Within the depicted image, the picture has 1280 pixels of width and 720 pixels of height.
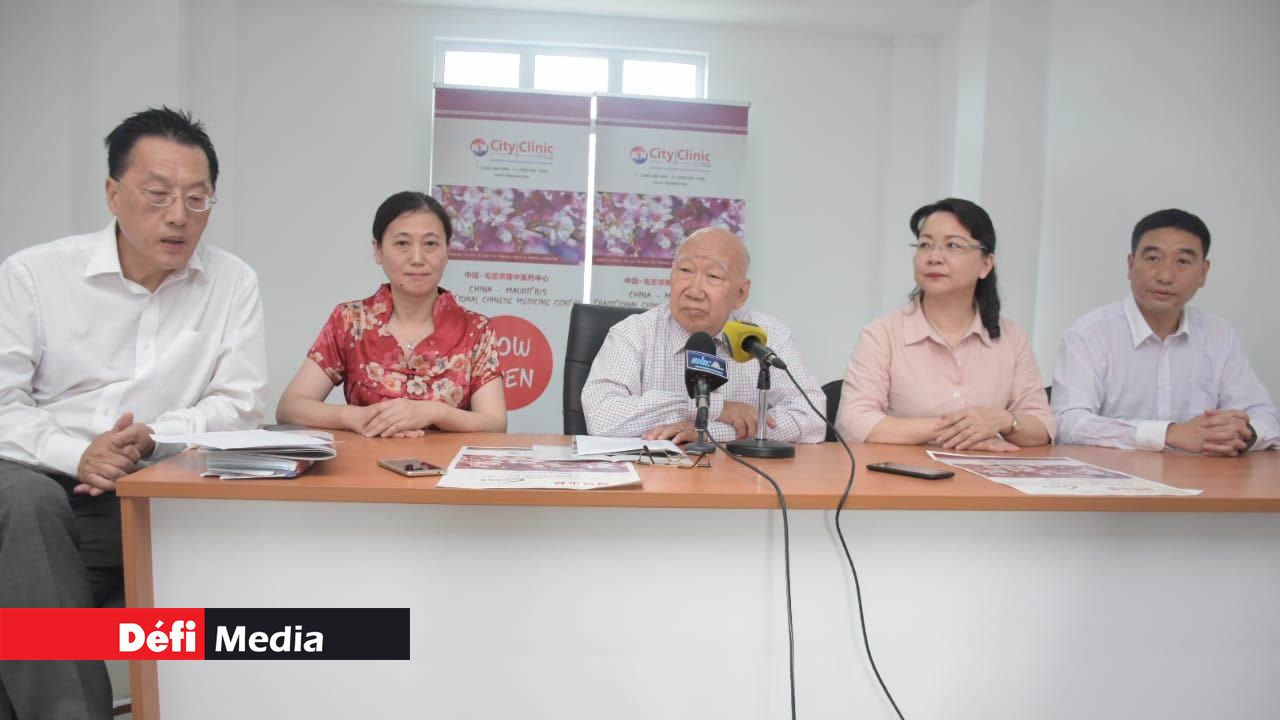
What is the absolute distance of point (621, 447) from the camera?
1717 millimetres

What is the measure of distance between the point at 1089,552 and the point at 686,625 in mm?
755

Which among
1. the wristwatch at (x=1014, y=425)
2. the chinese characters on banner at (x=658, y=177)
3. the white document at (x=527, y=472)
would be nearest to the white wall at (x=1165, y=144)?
the chinese characters on banner at (x=658, y=177)

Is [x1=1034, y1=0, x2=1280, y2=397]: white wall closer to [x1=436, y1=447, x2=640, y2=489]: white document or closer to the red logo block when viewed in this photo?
[x1=436, y1=447, x2=640, y2=489]: white document

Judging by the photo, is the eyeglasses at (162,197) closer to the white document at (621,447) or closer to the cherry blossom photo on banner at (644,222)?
the white document at (621,447)

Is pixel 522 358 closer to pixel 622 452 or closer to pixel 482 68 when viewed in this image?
pixel 482 68

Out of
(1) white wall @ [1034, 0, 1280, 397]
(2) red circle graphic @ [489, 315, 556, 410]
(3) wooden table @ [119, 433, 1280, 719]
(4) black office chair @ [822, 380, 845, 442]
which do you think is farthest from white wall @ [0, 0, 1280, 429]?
(3) wooden table @ [119, 433, 1280, 719]

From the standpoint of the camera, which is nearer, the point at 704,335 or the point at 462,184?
the point at 704,335

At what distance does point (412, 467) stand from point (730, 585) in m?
0.60

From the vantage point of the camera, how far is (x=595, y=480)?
1421 mm

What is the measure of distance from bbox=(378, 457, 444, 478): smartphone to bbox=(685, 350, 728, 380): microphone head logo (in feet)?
1.77

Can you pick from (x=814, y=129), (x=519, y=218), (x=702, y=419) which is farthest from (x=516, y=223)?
(x=702, y=419)

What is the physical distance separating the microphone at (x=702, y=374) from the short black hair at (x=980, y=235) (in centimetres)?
95

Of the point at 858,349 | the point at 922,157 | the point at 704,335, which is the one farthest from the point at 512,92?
the point at 704,335

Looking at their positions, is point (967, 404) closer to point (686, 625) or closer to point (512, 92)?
point (686, 625)
